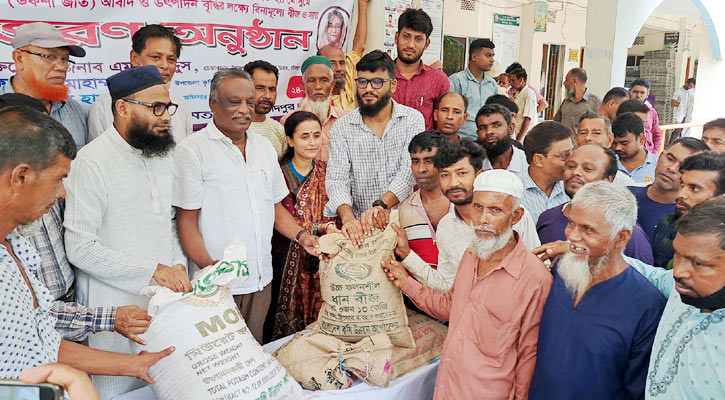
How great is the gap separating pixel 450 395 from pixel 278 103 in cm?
342

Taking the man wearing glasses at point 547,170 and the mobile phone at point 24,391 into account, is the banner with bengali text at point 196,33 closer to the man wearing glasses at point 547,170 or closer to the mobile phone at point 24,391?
the man wearing glasses at point 547,170

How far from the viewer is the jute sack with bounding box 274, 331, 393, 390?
2463mm

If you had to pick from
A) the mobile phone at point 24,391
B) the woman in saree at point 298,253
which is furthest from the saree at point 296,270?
the mobile phone at point 24,391

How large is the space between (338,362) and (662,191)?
2156 millimetres

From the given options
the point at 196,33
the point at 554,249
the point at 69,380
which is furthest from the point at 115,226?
the point at 196,33

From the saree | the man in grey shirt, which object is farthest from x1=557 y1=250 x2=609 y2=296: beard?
the man in grey shirt

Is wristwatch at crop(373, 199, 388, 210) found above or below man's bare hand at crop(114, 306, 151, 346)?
above

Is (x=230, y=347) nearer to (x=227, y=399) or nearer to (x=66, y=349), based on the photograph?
(x=227, y=399)

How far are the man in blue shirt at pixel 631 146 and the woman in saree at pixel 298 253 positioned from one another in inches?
100

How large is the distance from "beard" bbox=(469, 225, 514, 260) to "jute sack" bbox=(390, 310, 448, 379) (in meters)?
0.71

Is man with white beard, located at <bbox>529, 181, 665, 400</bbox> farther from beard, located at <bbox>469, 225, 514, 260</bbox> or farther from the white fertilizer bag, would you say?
the white fertilizer bag

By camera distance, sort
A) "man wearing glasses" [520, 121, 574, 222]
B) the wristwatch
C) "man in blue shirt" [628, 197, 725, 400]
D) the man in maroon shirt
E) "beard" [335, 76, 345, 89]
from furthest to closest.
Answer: "beard" [335, 76, 345, 89]
the man in maroon shirt
"man wearing glasses" [520, 121, 574, 222]
the wristwatch
"man in blue shirt" [628, 197, 725, 400]

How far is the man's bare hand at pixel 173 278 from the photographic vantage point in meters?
2.25

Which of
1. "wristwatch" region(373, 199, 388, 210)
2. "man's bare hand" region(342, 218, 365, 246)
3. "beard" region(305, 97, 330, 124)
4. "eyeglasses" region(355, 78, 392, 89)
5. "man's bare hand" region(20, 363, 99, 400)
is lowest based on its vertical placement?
"man's bare hand" region(342, 218, 365, 246)
